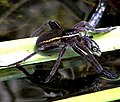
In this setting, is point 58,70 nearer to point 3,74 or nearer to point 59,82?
point 59,82

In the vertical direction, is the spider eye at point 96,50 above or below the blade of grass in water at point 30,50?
below

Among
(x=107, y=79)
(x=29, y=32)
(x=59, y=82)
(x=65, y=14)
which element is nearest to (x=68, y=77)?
(x=59, y=82)

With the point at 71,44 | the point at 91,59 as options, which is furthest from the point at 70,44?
the point at 91,59

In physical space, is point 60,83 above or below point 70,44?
below

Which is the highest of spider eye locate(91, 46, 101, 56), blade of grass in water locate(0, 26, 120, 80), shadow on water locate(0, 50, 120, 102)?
blade of grass in water locate(0, 26, 120, 80)

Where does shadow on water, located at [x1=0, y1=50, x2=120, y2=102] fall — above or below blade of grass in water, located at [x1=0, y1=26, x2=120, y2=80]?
below

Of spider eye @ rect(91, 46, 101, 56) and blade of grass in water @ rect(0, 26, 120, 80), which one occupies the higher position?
blade of grass in water @ rect(0, 26, 120, 80)

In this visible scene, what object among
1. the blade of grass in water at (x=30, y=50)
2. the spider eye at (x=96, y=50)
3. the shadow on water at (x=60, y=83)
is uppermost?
the blade of grass in water at (x=30, y=50)

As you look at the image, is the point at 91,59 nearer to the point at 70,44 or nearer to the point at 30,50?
the point at 70,44

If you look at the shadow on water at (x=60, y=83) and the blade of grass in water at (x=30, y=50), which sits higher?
the blade of grass in water at (x=30, y=50)

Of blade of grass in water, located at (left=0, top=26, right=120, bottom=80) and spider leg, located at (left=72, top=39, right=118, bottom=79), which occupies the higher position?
blade of grass in water, located at (left=0, top=26, right=120, bottom=80)
